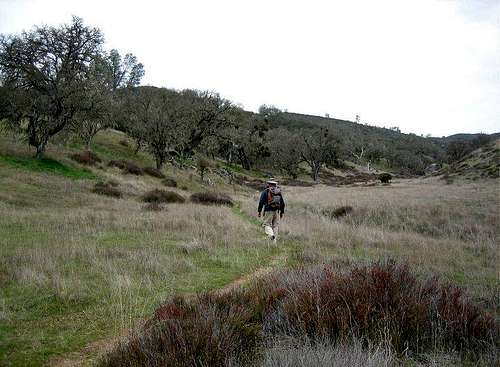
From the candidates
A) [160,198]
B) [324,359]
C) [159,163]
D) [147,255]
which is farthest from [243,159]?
[324,359]

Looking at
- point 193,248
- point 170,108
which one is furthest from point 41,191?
point 170,108

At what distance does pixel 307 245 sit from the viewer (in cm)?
1191

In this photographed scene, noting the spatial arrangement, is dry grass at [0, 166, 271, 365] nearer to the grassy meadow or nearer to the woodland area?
the grassy meadow

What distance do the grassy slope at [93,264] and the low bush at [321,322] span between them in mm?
1363

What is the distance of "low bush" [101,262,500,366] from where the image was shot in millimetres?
3502

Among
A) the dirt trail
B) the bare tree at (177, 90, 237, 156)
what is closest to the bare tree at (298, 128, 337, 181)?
the bare tree at (177, 90, 237, 156)

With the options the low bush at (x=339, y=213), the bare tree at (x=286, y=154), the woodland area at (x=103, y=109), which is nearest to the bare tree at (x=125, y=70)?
the woodland area at (x=103, y=109)

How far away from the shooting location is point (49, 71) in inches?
1052

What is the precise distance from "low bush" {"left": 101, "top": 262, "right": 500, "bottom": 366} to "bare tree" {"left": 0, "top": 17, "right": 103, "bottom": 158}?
25.4 metres

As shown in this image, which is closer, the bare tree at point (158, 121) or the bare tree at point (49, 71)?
the bare tree at point (49, 71)

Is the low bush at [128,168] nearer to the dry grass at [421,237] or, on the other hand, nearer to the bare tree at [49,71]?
the bare tree at [49,71]

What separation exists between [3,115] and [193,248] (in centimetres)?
2676

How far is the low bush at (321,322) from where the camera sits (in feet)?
11.5

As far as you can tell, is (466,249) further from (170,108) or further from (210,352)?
(170,108)
